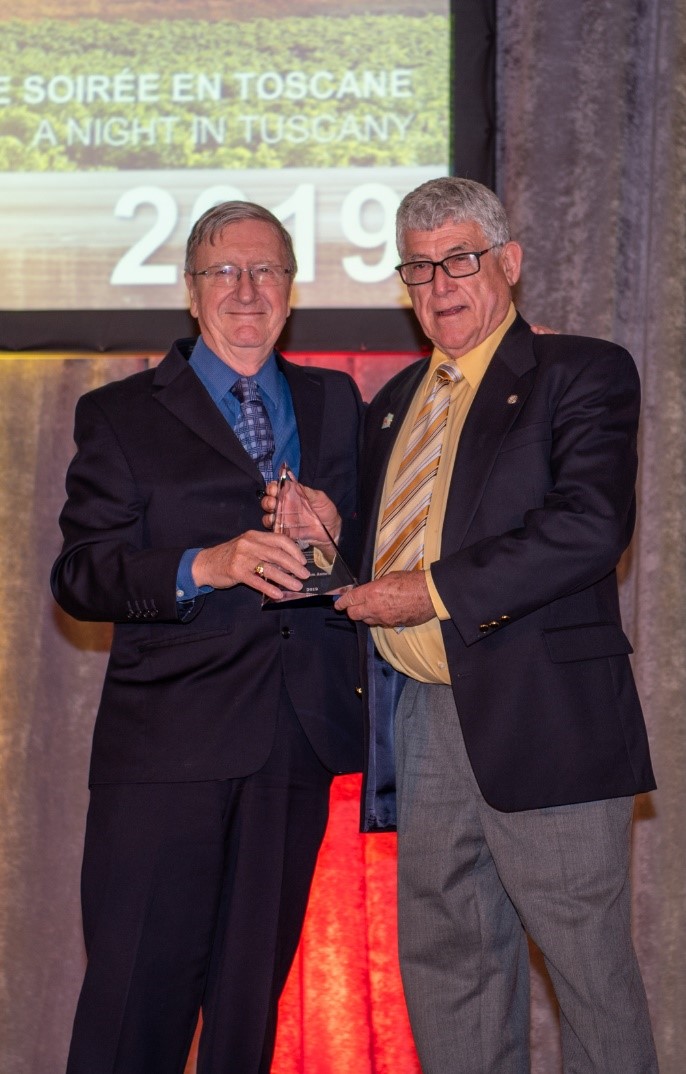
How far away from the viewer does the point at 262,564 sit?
2.04m

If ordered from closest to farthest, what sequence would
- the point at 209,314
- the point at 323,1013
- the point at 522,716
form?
1. the point at 522,716
2. the point at 209,314
3. the point at 323,1013

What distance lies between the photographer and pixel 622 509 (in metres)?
2.06

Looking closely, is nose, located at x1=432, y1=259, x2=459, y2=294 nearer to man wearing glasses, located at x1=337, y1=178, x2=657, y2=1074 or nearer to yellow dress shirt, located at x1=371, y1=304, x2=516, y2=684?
man wearing glasses, located at x1=337, y1=178, x2=657, y2=1074

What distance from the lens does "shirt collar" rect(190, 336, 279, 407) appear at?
234 cm

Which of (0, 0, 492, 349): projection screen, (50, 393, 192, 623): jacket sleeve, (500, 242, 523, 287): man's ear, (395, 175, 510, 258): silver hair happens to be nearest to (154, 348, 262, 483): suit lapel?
(50, 393, 192, 623): jacket sleeve

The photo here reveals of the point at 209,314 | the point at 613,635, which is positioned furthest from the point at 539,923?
the point at 209,314

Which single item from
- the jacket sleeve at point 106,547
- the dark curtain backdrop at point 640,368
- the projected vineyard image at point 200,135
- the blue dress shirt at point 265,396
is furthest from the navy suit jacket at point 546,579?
the projected vineyard image at point 200,135

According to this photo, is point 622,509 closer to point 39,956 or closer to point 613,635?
point 613,635

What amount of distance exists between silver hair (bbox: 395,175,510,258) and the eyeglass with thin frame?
0.27 meters

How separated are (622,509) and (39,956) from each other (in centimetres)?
217

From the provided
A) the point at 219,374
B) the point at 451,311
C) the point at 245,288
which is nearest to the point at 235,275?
the point at 245,288

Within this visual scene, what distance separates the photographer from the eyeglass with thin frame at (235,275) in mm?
2324

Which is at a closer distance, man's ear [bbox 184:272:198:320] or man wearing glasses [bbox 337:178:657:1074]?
man wearing glasses [bbox 337:178:657:1074]

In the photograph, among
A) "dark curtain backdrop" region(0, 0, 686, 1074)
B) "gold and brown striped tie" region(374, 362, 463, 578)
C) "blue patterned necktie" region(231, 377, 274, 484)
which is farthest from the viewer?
"dark curtain backdrop" region(0, 0, 686, 1074)
